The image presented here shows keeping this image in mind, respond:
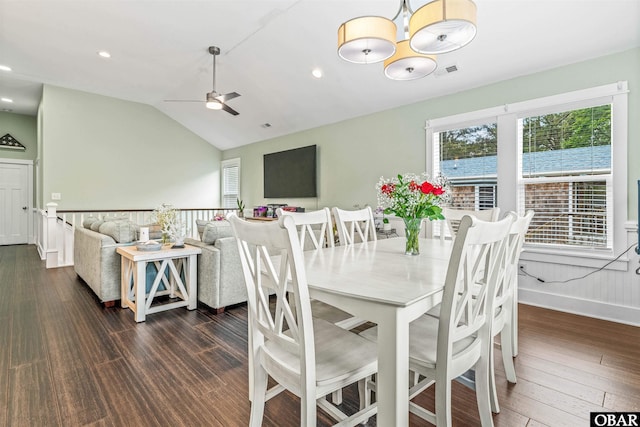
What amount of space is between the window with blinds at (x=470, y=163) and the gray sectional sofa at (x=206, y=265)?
8.88 feet

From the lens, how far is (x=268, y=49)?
427cm

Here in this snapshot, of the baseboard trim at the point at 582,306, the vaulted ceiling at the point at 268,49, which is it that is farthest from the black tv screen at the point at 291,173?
the baseboard trim at the point at 582,306

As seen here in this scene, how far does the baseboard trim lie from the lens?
2871 millimetres

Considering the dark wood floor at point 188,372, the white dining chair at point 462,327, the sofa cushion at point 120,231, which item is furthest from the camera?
the sofa cushion at point 120,231

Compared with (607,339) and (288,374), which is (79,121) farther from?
(607,339)

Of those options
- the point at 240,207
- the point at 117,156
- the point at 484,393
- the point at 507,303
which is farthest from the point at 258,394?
the point at 117,156

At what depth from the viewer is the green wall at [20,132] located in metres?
7.45

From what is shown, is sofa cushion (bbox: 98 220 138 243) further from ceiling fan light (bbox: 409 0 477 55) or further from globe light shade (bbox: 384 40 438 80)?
ceiling fan light (bbox: 409 0 477 55)

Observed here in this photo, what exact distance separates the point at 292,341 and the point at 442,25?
1.81 m

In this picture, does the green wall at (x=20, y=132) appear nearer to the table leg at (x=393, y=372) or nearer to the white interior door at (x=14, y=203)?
the white interior door at (x=14, y=203)

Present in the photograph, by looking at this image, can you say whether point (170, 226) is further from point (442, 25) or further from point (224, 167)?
point (224, 167)

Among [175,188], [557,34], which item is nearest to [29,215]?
[175,188]

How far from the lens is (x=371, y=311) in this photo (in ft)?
3.67

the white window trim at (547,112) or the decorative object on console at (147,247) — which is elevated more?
the white window trim at (547,112)
